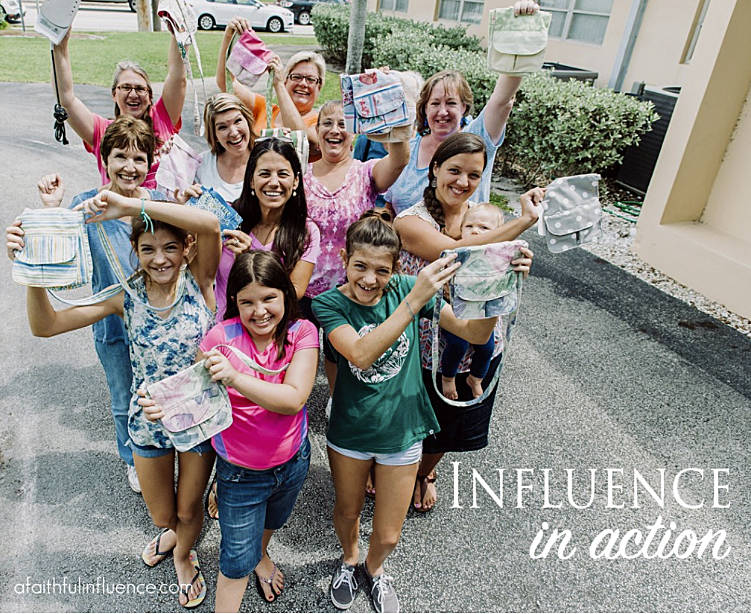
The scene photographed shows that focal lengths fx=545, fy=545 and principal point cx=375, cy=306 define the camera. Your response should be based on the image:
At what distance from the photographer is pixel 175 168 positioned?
2521mm

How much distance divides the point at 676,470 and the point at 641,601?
1.01 metres

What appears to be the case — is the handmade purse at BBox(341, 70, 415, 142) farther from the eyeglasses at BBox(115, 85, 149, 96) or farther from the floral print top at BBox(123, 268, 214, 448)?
the eyeglasses at BBox(115, 85, 149, 96)

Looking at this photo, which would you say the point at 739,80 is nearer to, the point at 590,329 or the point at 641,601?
the point at 590,329

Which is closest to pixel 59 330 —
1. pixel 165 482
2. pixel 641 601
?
pixel 165 482

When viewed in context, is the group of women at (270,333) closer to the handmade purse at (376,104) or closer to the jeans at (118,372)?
the jeans at (118,372)

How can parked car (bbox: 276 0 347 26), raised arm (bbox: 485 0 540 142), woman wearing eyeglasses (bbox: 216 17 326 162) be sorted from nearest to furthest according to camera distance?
raised arm (bbox: 485 0 540 142), woman wearing eyeglasses (bbox: 216 17 326 162), parked car (bbox: 276 0 347 26)

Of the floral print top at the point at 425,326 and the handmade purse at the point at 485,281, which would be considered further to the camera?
the floral print top at the point at 425,326

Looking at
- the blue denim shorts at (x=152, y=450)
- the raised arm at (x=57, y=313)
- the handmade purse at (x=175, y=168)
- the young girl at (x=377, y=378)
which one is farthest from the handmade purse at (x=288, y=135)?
the blue denim shorts at (x=152, y=450)

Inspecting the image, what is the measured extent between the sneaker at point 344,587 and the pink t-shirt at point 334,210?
131cm

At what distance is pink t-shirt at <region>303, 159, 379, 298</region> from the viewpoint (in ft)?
8.96

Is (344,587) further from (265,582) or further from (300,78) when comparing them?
(300,78)

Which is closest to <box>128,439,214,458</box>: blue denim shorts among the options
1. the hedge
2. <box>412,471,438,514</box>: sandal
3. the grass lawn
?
<box>412,471,438,514</box>: sandal

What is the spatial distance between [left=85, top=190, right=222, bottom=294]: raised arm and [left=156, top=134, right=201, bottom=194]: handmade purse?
539 millimetres

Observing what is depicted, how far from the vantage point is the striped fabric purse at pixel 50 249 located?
1.70 m
